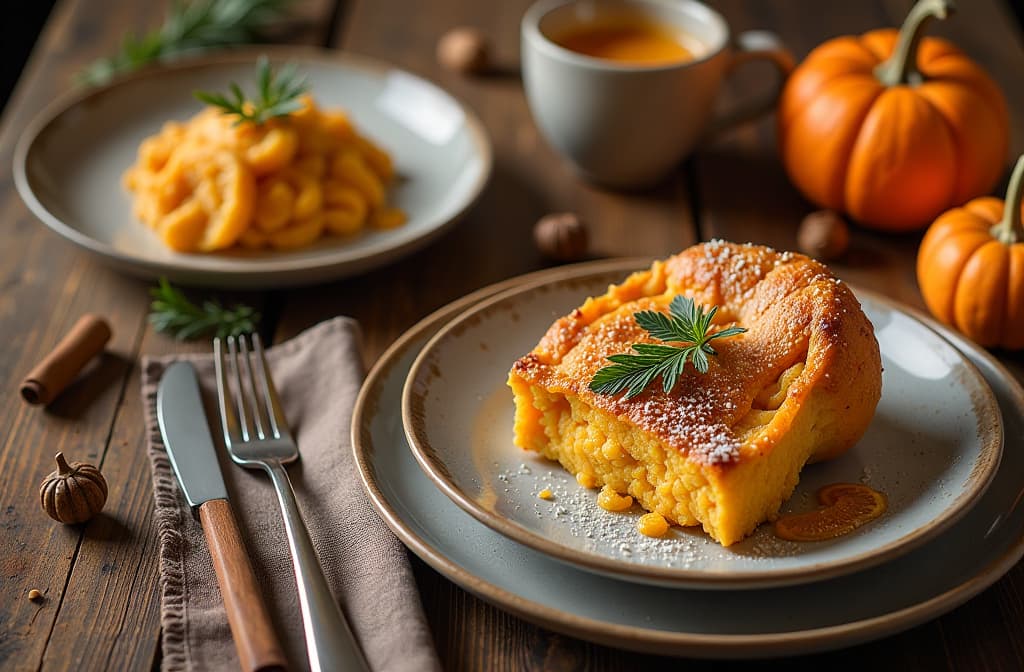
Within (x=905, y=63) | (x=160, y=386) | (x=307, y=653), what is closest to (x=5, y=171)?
(x=160, y=386)

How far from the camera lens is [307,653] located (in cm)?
178

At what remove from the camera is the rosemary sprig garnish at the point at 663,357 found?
1907mm

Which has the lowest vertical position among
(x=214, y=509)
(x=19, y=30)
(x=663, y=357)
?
(x=19, y=30)

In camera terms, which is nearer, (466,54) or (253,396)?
(253,396)

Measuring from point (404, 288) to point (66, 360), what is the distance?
850 millimetres

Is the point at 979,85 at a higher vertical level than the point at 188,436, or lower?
higher

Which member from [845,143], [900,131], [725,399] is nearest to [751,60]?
[845,143]

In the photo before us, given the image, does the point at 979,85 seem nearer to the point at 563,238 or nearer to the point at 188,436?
the point at 563,238

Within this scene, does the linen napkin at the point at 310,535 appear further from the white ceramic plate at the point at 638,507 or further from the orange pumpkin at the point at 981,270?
the orange pumpkin at the point at 981,270

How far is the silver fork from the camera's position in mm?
1732

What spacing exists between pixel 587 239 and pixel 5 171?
177 cm

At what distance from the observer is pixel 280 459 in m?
2.21

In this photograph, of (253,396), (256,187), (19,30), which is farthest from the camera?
(19,30)

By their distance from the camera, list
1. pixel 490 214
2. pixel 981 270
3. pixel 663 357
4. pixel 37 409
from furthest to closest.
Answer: pixel 490 214 < pixel 981 270 < pixel 37 409 < pixel 663 357
